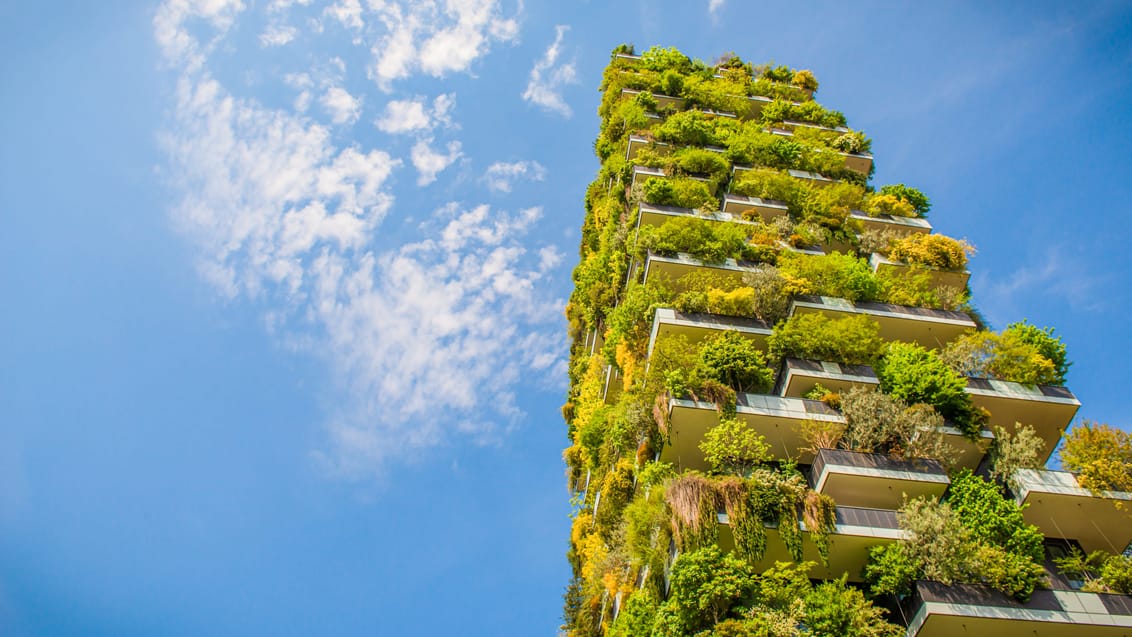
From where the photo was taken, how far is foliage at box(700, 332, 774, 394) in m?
22.3

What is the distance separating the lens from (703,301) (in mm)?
25219

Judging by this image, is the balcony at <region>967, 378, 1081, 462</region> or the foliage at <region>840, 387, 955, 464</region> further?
the balcony at <region>967, 378, 1081, 462</region>

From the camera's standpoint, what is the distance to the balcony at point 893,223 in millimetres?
32531

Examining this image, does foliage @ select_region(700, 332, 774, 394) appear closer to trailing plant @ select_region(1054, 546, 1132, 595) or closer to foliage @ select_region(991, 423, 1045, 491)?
foliage @ select_region(991, 423, 1045, 491)

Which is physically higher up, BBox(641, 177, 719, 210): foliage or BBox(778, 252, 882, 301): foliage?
BBox(641, 177, 719, 210): foliage

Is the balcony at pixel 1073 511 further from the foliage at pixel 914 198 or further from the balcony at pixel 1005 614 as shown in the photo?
the foliage at pixel 914 198

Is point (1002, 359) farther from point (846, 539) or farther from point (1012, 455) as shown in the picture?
point (846, 539)

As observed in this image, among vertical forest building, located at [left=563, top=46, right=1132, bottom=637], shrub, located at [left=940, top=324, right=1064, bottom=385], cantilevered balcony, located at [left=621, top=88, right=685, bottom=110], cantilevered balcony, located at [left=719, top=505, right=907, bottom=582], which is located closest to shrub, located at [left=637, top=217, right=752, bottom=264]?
vertical forest building, located at [left=563, top=46, right=1132, bottom=637]

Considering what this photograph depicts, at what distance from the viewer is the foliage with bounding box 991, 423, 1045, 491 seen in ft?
66.9

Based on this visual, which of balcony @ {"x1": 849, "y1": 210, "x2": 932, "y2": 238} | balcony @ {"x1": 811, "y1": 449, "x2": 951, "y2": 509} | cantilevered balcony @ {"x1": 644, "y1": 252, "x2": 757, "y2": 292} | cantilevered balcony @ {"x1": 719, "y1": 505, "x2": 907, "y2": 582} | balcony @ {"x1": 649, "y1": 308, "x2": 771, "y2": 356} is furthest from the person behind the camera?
balcony @ {"x1": 849, "y1": 210, "x2": 932, "y2": 238}

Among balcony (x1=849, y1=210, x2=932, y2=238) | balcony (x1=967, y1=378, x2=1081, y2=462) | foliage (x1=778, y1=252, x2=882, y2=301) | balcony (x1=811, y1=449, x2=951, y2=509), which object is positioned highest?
balcony (x1=849, y1=210, x2=932, y2=238)

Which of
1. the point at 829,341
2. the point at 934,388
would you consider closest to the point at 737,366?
the point at 829,341

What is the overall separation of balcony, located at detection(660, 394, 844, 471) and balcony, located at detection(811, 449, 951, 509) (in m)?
1.55

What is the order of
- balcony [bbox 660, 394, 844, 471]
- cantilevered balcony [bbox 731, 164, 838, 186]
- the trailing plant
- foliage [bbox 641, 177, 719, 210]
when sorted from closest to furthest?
1. the trailing plant
2. balcony [bbox 660, 394, 844, 471]
3. foliage [bbox 641, 177, 719, 210]
4. cantilevered balcony [bbox 731, 164, 838, 186]
